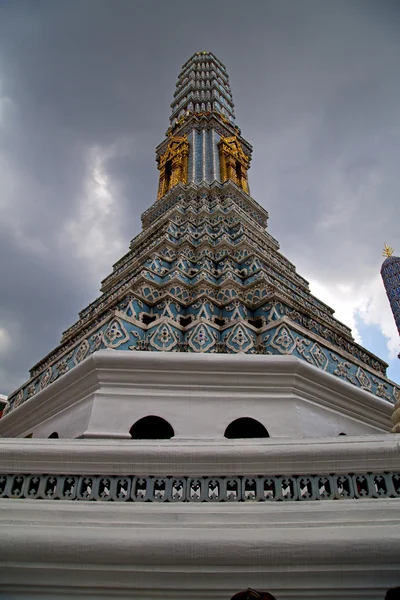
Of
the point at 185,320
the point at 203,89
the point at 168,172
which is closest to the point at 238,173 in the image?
the point at 168,172

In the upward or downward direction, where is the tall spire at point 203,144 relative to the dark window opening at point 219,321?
upward

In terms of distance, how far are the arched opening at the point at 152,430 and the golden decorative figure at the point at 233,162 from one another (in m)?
9.83

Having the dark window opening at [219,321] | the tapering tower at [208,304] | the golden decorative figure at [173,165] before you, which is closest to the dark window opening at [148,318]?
the tapering tower at [208,304]

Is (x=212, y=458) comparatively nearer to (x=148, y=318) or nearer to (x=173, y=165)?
(x=148, y=318)

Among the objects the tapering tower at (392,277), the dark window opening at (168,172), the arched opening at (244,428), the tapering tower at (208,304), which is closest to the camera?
the arched opening at (244,428)

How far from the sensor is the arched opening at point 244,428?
17.8ft

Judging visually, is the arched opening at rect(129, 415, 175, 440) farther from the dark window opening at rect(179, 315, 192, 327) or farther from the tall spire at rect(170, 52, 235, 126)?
the tall spire at rect(170, 52, 235, 126)

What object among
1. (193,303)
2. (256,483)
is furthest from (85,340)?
(256,483)

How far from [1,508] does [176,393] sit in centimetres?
258

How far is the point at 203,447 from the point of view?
352 cm

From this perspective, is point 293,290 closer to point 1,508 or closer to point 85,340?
point 85,340

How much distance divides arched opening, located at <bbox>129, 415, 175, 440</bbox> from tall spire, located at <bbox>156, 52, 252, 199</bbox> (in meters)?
9.09

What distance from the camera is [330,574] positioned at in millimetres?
2908

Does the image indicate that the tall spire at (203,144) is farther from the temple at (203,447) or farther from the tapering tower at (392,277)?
the tapering tower at (392,277)
